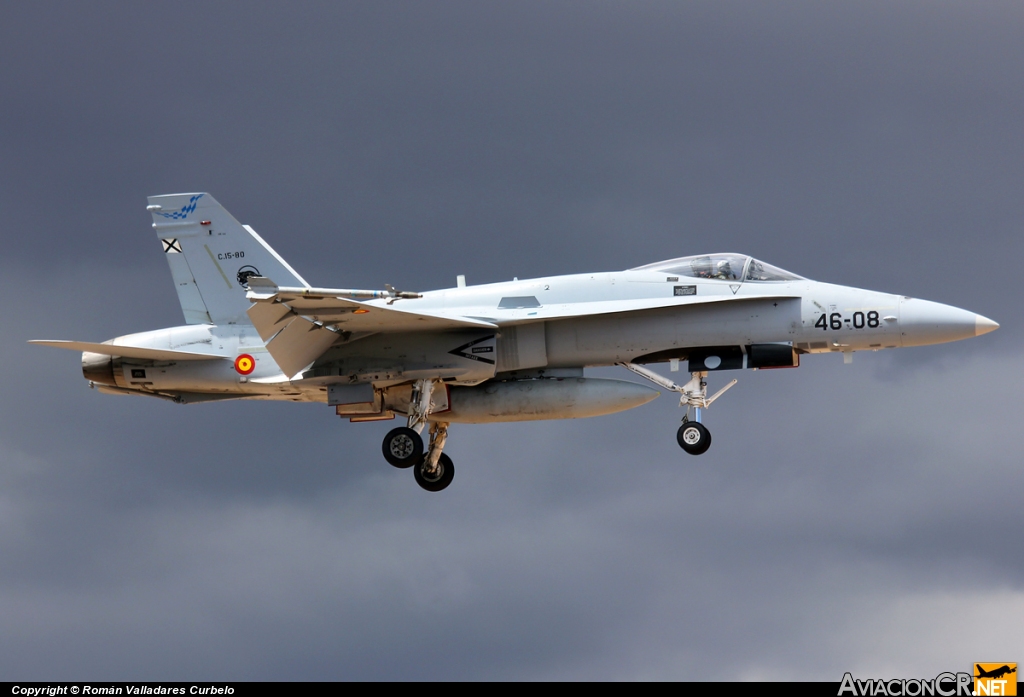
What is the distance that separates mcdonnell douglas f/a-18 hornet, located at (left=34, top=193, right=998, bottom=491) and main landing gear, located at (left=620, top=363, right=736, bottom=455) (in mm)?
25

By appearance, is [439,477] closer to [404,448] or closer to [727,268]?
[404,448]

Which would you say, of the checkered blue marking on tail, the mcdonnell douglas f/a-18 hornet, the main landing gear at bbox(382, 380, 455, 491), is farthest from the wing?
the checkered blue marking on tail

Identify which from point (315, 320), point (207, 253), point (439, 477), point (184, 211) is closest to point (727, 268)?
point (439, 477)

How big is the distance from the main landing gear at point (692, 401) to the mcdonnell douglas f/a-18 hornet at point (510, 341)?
25mm

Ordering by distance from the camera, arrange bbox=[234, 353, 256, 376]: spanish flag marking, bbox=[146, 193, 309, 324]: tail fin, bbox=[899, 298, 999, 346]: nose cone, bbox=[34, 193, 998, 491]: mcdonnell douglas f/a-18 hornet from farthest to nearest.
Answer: bbox=[146, 193, 309, 324]: tail fin < bbox=[234, 353, 256, 376]: spanish flag marking < bbox=[34, 193, 998, 491]: mcdonnell douglas f/a-18 hornet < bbox=[899, 298, 999, 346]: nose cone

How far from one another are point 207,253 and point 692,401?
34.4 ft

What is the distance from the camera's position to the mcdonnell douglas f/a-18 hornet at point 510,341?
2895 centimetres

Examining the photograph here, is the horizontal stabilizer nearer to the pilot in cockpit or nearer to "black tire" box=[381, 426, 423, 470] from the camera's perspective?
"black tire" box=[381, 426, 423, 470]

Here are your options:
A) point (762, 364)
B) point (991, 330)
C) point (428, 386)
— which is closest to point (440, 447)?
point (428, 386)

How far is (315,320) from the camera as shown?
2847 centimetres

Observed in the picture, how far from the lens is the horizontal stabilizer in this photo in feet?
97.5

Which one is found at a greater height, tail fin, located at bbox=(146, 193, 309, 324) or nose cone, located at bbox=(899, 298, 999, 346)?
tail fin, located at bbox=(146, 193, 309, 324)

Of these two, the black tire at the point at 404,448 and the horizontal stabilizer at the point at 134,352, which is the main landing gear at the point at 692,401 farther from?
the horizontal stabilizer at the point at 134,352

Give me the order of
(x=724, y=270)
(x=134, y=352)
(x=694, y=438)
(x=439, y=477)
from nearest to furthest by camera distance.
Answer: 1. (x=694, y=438)
2. (x=724, y=270)
3. (x=134, y=352)
4. (x=439, y=477)
